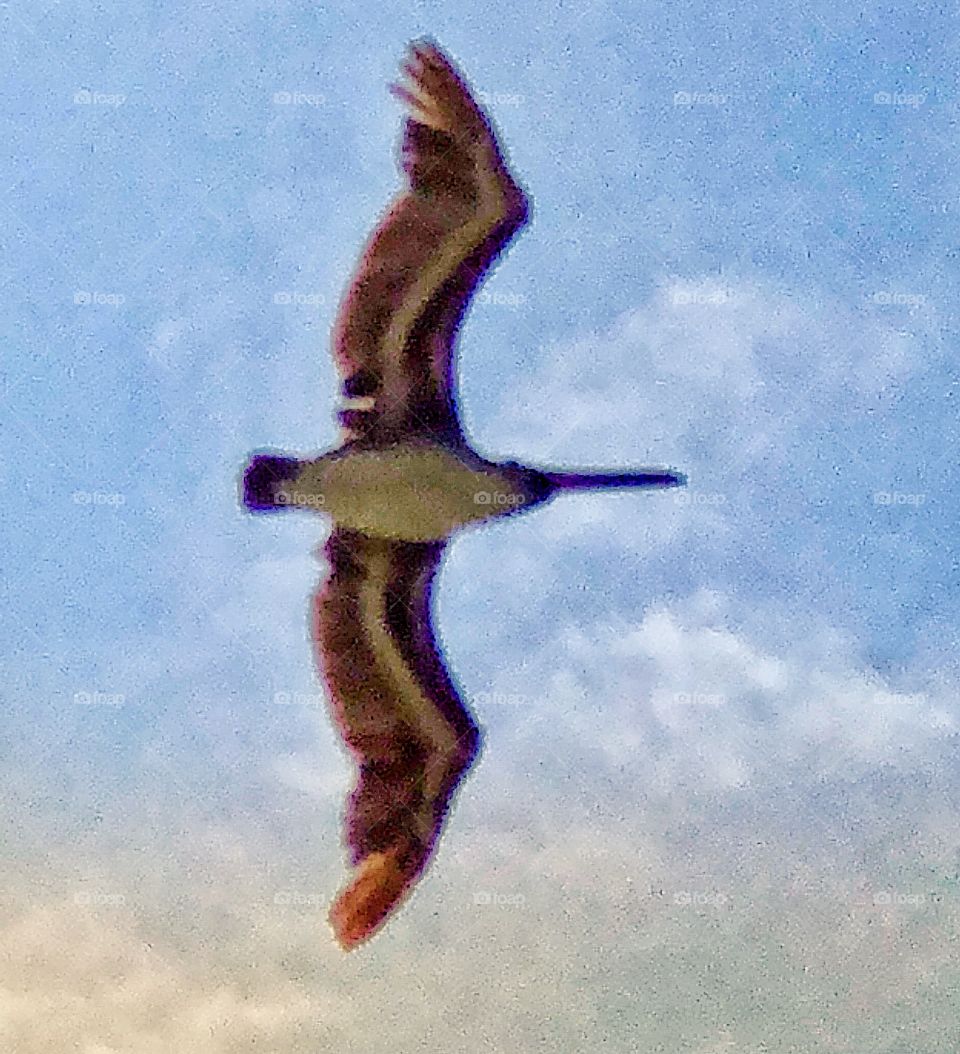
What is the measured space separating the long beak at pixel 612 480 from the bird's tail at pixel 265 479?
1.68 meters

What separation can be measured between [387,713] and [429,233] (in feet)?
10.5

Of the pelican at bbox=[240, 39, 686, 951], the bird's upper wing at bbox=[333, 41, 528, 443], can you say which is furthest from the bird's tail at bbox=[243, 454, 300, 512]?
the bird's upper wing at bbox=[333, 41, 528, 443]

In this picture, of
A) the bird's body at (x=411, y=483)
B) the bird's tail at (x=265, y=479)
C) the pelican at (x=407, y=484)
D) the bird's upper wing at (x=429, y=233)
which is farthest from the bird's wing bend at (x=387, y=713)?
the bird's upper wing at (x=429, y=233)

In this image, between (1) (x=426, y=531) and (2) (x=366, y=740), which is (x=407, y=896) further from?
(1) (x=426, y=531)

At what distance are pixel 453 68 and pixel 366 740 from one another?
432 cm

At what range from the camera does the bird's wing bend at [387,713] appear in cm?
1175

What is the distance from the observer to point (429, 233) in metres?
11.0

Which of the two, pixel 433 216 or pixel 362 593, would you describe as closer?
pixel 433 216

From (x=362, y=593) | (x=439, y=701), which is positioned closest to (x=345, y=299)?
(x=362, y=593)

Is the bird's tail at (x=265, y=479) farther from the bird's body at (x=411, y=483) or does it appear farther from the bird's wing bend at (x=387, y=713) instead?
the bird's wing bend at (x=387, y=713)

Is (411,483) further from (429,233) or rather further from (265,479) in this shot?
(429,233)

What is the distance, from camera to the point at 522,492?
38.0 ft

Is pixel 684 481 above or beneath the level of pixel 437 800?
above

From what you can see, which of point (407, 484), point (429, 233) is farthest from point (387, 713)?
point (429, 233)
